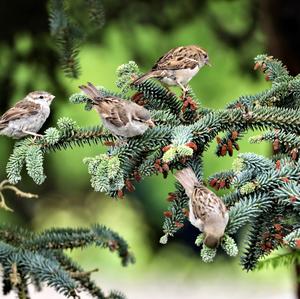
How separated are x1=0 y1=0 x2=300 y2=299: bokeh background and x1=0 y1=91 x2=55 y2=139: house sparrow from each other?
2.17 metres

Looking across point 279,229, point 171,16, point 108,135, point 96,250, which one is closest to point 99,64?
point 171,16

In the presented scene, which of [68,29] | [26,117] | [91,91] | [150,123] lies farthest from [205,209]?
[68,29]

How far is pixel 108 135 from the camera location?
2773mm

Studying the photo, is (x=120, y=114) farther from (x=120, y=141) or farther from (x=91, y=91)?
(x=91, y=91)

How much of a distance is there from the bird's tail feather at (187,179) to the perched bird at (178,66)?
1.54ft

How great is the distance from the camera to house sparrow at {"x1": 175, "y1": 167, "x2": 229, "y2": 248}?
2.25m

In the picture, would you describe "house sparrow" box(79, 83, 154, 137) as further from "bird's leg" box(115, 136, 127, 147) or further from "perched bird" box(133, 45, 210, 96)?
"perched bird" box(133, 45, 210, 96)

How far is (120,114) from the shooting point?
2.70 meters

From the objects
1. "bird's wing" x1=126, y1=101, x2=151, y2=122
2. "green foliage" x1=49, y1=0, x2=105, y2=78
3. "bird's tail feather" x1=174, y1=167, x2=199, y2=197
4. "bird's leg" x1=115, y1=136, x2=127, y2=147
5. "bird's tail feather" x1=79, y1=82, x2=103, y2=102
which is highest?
"bird's wing" x1=126, y1=101, x2=151, y2=122

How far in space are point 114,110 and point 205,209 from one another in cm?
58

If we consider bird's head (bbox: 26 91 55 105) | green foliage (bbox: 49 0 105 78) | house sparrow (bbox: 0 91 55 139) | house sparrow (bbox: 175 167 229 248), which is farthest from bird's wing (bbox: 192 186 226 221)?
green foliage (bbox: 49 0 105 78)

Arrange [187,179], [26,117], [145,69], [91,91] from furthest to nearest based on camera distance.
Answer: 1. [145,69]
2. [26,117]
3. [91,91]
4. [187,179]

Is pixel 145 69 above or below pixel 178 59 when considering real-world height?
below

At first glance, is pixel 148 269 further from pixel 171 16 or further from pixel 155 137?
pixel 155 137
